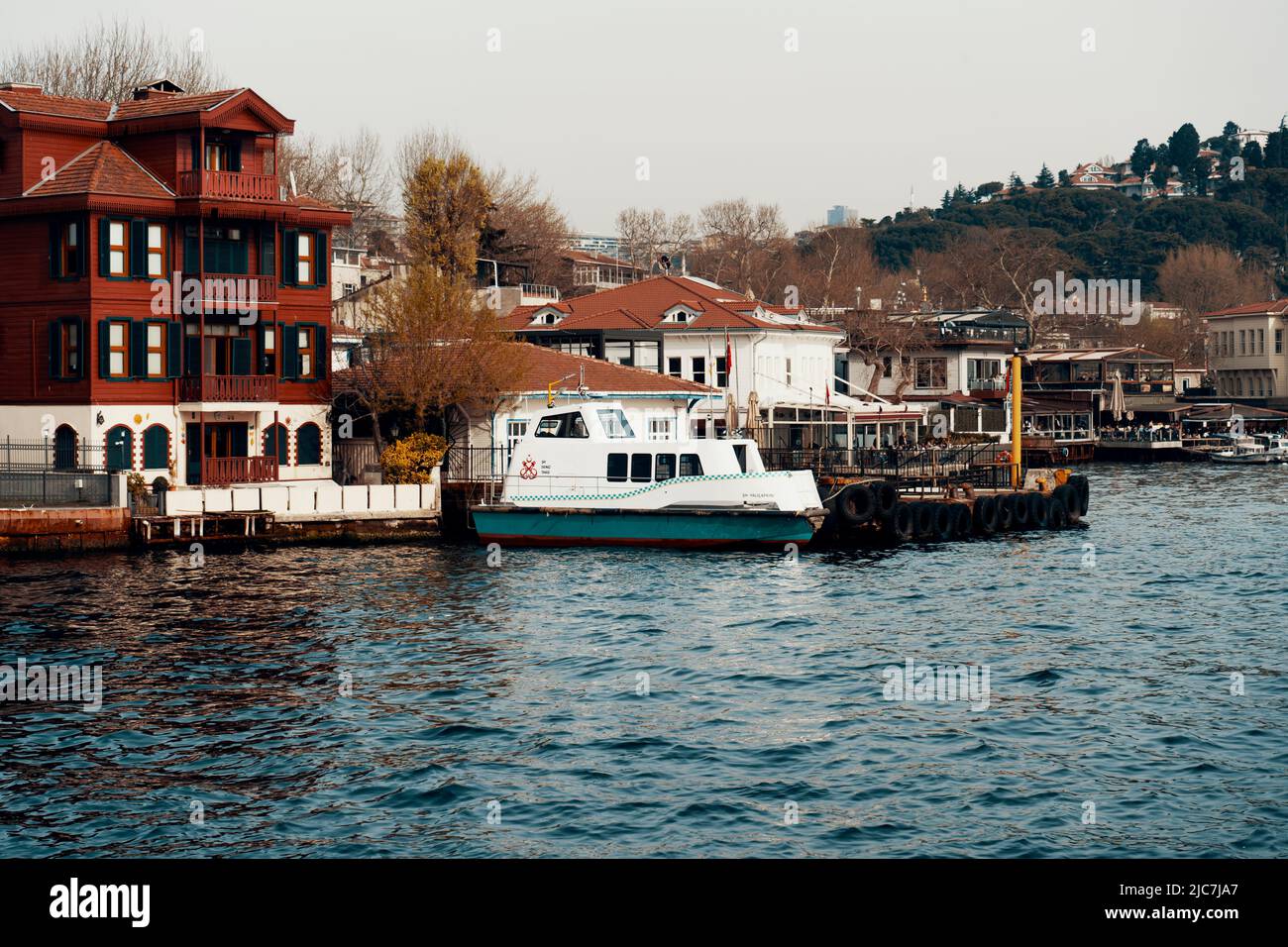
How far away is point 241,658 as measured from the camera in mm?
26359

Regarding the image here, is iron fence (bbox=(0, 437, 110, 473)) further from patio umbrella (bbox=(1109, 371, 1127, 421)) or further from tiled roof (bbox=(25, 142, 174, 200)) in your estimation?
patio umbrella (bbox=(1109, 371, 1127, 421))

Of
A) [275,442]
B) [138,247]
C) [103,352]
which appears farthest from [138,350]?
[275,442]

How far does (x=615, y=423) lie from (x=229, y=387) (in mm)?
14020

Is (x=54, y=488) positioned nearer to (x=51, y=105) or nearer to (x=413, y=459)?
(x=413, y=459)

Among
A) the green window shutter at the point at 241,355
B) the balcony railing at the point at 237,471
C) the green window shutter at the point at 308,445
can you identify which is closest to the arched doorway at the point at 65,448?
the balcony railing at the point at 237,471

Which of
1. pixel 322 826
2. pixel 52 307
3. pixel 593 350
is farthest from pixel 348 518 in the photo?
pixel 322 826

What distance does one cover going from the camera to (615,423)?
45.2m

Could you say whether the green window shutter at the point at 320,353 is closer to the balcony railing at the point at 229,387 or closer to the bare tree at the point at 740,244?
the balcony railing at the point at 229,387

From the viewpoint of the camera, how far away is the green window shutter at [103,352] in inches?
1881

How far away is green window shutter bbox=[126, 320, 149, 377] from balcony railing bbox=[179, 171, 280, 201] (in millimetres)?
5039

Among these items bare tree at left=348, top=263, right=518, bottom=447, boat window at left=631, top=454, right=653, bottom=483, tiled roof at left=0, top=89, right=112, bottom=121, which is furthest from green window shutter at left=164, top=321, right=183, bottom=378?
boat window at left=631, top=454, right=653, bottom=483

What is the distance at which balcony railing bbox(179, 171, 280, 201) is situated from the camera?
4994 centimetres

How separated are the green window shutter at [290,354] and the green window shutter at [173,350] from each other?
4.05 meters

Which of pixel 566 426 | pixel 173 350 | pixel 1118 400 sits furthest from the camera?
pixel 1118 400
